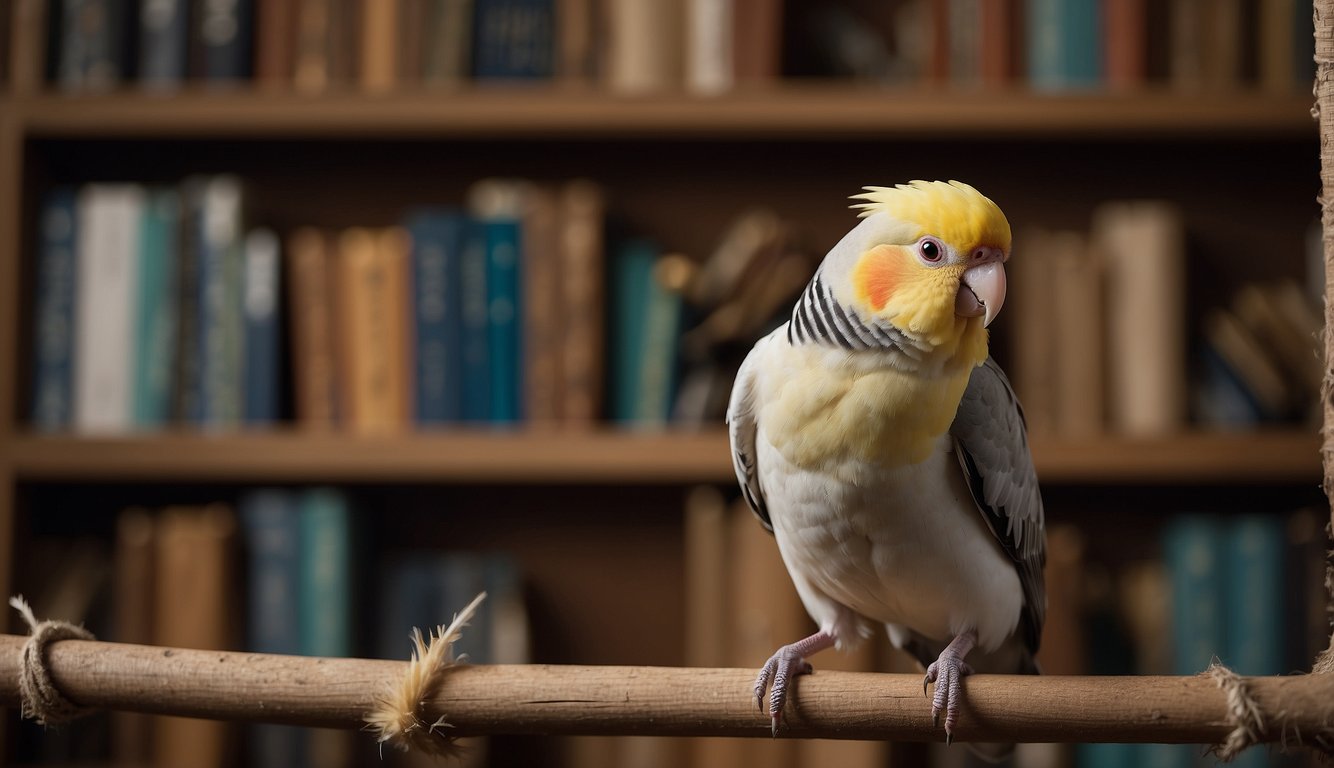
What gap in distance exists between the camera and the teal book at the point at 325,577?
1.52 metres

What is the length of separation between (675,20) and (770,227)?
0.31 m

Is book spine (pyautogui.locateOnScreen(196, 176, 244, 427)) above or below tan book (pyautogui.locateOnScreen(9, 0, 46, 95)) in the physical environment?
below

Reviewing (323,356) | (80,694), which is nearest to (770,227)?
(323,356)

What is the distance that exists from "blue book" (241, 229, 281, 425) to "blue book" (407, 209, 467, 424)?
194 millimetres

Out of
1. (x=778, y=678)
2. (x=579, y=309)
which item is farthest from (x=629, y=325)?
(x=778, y=678)

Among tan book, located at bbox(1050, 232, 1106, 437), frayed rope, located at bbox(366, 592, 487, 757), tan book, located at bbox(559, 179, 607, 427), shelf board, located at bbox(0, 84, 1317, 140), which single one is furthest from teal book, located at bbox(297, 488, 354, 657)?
tan book, located at bbox(1050, 232, 1106, 437)

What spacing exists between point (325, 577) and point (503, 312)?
0.43 m

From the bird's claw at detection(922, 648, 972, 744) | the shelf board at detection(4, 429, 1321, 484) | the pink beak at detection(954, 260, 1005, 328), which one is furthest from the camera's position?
the shelf board at detection(4, 429, 1321, 484)

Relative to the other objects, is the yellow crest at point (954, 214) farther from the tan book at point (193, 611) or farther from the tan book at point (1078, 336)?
the tan book at point (193, 611)

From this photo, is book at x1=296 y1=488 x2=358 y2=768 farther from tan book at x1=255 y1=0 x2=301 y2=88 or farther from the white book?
tan book at x1=255 y1=0 x2=301 y2=88

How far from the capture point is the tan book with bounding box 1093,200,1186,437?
1.53m

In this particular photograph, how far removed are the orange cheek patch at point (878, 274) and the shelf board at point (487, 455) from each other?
74cm

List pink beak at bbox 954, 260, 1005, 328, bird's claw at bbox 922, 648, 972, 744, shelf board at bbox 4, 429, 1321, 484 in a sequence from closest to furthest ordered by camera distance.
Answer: pink beak at bbox 954, 260, 1005, 328
bird's claw at bbox 922, 648, 972, 744
shelf board at bbox 4, 429, 1321, 484

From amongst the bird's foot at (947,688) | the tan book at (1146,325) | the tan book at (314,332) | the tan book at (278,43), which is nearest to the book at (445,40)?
the tan book at (278,43)
